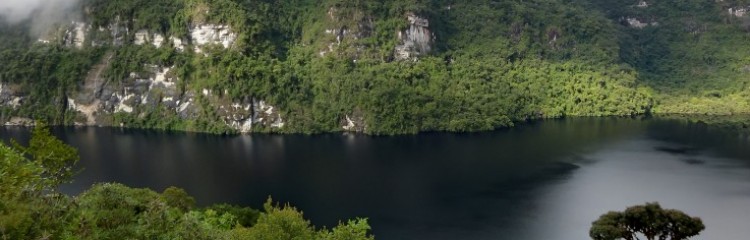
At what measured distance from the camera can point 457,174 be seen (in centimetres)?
6800

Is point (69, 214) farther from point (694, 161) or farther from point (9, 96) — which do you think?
point (9, 96)

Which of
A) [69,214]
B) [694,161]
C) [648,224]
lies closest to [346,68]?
[694,161]

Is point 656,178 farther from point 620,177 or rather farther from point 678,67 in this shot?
point 678,67

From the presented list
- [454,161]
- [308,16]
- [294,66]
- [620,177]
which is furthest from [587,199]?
[308,16]

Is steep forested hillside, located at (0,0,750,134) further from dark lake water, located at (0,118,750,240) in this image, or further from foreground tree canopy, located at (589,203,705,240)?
foreground tree canopy, located at (589,203,705,240)

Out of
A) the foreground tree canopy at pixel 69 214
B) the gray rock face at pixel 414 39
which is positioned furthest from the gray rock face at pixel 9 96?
the foreground tree canopy at pixel 69 214

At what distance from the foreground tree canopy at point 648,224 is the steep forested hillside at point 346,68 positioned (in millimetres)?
64481

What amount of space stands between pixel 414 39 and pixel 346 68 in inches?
690

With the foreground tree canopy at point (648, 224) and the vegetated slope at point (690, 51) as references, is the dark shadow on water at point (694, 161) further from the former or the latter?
the vegetated slope at point (690, 51)

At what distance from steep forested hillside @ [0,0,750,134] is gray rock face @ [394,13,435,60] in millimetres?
289

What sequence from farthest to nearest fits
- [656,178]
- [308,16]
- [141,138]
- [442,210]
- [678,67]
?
[678,67], [308,16], [141,138], [656,178], [442,210]

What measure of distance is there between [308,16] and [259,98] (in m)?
29.4

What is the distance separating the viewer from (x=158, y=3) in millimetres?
120750

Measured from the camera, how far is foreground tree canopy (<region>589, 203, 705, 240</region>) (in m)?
35.4
